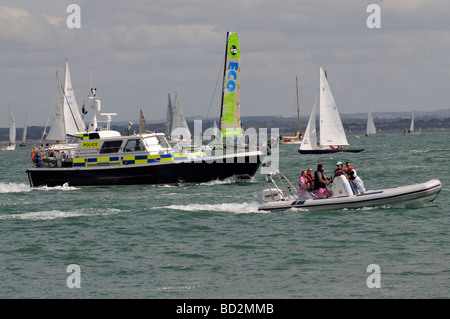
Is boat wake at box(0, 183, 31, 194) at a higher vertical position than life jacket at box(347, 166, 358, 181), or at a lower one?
lower

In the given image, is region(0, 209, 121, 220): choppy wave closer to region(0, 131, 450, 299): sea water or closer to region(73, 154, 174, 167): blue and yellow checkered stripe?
region(0, 131, 450, 299): sea water

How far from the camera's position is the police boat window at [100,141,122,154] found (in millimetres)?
33062

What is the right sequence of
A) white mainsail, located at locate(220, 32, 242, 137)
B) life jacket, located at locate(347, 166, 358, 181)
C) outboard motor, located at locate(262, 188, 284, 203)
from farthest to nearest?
white mainsail, located at locate(220, 32, 242, 137), outboard motor, located at locate(262, 188, 284, 203), life jacket, located at locate(347, 166, 358, 181)

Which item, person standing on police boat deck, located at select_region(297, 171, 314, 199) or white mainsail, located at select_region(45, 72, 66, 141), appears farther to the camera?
white mainsail, located at select_region(45, 72, 66, 141)

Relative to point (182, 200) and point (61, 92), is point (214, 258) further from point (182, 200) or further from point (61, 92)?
point (61, 92)

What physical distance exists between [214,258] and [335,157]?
5062 cm

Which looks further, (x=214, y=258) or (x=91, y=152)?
(x=91, y=152)

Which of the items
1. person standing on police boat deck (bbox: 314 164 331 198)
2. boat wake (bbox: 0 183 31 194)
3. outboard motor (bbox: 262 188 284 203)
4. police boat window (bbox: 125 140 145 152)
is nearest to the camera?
person standing on police boat deck (bbox: 314 164 331 198)

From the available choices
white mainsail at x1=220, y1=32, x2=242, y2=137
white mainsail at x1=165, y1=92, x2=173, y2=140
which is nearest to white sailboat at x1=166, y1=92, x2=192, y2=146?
white mainsail at x1=165, y1=92, x2=173, y2=140

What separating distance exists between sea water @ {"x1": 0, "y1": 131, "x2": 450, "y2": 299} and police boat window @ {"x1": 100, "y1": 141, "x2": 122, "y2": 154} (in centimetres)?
450

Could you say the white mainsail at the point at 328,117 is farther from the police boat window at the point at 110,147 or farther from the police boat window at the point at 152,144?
the police boat window at the point at 110,147

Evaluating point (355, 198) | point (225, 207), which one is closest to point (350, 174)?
point (355, 198)

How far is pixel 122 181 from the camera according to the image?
33594 millimetres
